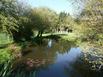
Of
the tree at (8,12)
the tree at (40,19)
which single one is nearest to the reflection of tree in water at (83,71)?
the tree at (8,12)

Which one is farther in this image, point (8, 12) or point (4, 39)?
point (4, 39)

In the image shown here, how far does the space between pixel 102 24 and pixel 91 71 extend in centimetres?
838

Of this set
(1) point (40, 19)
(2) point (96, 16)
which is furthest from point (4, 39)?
(2) point (96, 16)

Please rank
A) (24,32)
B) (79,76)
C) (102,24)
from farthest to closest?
(24,32) → (79,76) → (102,24)

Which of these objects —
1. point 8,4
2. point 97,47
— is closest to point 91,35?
point 97,47

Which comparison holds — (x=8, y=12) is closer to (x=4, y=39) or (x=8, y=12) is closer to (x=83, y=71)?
(x=83, y=71)

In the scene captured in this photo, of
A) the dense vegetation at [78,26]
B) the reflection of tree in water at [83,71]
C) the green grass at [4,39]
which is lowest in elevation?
the reflection of tree in water at [83,71]

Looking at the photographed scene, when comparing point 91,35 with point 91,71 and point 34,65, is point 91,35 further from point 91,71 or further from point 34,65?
point 34,65

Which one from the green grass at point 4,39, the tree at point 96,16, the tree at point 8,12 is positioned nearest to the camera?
the tree at point 96,16

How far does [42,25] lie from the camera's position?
59000 mm

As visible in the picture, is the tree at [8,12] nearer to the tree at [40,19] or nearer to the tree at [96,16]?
the tree at [96,16]

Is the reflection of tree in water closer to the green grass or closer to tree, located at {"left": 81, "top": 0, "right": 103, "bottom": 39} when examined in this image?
tree, located at {"left": 81, "top": 0, "right": 103, "bottom": 39}

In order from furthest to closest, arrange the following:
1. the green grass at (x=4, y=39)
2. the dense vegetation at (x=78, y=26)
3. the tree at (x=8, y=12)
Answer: the green grass at (x=4, y=39) < the tree at (x=8, y=12) < the dense vegetation at (x=78, y=26)

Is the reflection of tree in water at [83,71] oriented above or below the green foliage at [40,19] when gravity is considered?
below
